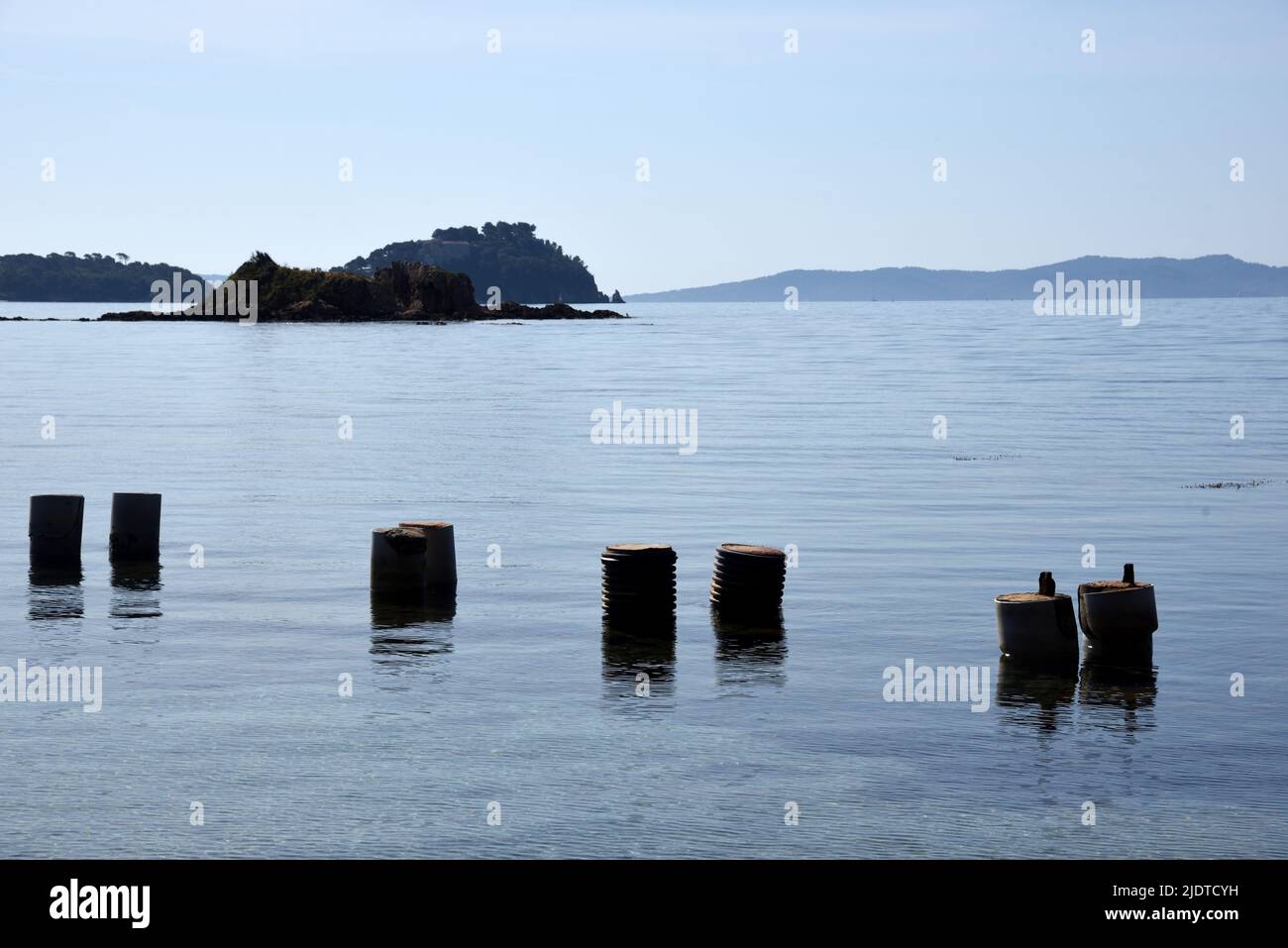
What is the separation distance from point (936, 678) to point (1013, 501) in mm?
18366

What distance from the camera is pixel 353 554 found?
1061 inches

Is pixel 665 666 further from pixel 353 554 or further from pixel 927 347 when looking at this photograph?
pixel 927 347

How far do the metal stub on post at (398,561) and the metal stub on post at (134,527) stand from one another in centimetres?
570

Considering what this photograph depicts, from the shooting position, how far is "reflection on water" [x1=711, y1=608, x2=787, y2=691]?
1781 centimetres

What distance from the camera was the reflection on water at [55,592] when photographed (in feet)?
70.2

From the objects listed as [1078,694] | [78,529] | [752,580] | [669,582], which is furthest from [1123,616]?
[78,529]

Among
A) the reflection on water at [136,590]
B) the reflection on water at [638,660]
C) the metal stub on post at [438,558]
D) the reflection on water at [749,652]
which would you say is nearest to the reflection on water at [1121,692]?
the reflection on water at [749,652]

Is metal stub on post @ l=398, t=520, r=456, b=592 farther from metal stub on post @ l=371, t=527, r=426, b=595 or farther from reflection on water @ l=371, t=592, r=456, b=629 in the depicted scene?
metal stub on post @ l=371, t=527, r=426, b=595

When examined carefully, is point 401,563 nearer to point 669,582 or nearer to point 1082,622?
point 669,582

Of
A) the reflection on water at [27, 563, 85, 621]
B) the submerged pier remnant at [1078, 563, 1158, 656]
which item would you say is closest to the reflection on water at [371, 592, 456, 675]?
the reflection on water at [27, 563, 85, 621]

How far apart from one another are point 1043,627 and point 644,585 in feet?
17.9

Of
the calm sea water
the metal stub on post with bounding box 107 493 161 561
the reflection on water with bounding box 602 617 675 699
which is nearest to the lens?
the calm sea water

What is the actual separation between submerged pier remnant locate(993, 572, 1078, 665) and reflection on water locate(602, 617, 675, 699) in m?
4.27
